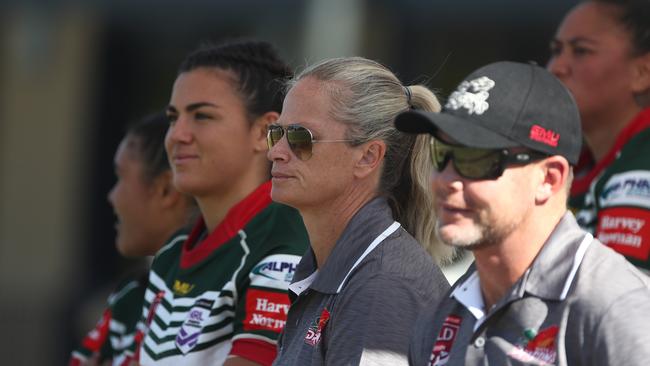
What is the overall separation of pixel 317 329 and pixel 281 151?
521mm

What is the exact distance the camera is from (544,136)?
112 inches

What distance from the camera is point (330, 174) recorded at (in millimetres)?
3496

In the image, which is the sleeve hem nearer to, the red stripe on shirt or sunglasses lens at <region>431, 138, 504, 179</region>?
the red stripe on shirt

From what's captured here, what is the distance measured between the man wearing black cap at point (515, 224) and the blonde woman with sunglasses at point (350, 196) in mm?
346

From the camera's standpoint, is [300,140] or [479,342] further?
[300,140]

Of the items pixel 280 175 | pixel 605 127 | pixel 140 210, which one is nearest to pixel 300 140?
pixel 280 175

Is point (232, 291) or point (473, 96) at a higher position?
point (473, 96)

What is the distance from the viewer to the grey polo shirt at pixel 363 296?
3.12 metres

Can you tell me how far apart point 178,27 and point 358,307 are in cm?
815

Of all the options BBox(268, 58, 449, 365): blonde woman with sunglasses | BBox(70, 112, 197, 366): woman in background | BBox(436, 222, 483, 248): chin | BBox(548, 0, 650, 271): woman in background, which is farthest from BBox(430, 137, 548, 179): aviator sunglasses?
BBox(70, 112, 197, 366): woman in background

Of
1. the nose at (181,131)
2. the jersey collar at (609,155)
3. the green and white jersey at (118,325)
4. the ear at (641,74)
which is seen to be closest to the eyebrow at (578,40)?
the ear at (641,74)

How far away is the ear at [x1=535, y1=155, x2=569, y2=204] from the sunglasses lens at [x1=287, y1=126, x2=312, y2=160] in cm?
80

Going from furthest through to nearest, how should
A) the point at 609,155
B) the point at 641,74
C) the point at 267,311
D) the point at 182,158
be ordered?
1. the point at 641,74
2. the point at 609,155
3. the point at 182,158
4. the point at 267,311

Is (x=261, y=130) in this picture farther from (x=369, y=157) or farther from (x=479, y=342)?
(x=479, y=342)
